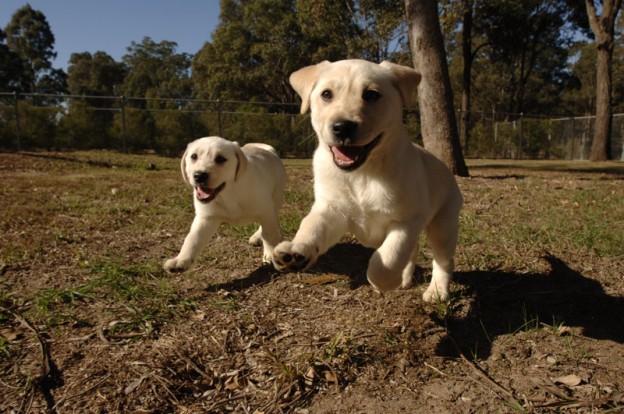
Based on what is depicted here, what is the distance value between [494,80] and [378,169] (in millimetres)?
52485

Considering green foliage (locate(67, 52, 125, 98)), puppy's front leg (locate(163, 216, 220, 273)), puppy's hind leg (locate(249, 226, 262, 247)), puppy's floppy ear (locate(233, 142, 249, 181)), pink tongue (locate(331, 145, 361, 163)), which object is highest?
green foliage (locate(67, 52, 125, 98))

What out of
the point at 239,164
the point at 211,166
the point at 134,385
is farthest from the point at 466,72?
the point at 134,385

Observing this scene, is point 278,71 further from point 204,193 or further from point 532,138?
point 204,193

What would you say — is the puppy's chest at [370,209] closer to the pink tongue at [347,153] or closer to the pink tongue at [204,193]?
the pink tongue at [347,153]

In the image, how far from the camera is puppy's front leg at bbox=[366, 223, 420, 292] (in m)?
2.64

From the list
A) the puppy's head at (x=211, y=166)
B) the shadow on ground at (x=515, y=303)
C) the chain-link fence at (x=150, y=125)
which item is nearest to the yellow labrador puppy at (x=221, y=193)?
the puppy's head at (x=211, y=166)

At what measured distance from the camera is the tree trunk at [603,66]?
19.5 metres

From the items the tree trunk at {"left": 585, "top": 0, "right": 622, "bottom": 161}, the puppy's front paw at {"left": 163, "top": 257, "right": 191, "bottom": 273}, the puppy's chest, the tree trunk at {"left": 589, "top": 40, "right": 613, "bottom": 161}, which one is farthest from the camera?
the tree trunk at {"left": 589, "top": 40, "right": 613, "bottom": 161}

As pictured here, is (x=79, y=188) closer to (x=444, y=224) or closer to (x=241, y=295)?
→ (x=241, y=295)

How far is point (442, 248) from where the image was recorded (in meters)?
3.42

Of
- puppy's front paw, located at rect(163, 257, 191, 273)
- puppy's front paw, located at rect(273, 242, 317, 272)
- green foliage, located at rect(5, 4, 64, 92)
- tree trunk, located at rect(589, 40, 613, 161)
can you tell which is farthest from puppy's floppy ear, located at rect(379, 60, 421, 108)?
green foliage, located at rect(5, 4, 64, 92)

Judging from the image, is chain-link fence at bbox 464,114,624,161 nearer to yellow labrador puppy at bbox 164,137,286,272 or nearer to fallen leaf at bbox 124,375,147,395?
yellow labrador puppy at bbox 164,137,286,272

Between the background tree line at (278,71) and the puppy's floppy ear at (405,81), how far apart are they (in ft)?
16.9

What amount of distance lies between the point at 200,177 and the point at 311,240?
1.77 metres
